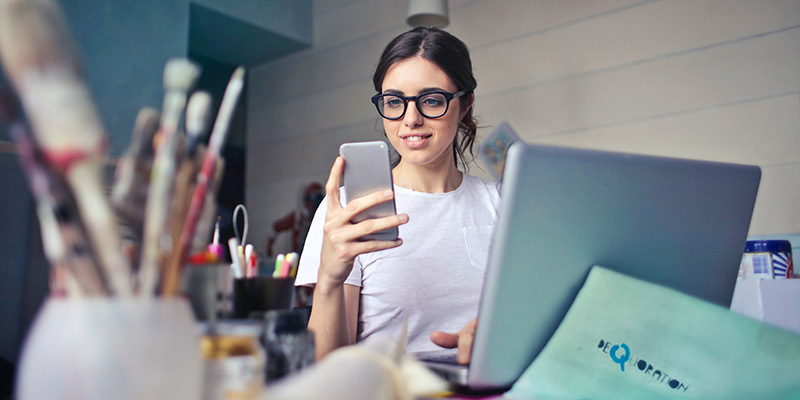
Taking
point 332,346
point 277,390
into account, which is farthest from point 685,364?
point 332,346

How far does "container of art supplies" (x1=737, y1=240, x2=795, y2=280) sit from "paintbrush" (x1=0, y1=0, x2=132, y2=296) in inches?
56.4

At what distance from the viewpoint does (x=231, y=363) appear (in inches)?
16.5

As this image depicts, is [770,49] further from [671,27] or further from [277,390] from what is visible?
[277,390]

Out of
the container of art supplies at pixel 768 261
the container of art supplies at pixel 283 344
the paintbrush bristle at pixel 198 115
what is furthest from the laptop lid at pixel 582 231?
the container of art supplies at pixel 768 261

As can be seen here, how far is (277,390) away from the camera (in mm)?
387

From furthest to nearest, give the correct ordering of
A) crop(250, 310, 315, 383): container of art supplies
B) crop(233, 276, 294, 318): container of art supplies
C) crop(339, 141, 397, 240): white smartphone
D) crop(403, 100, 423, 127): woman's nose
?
crop(403, 100, 423, 127): woman's nose, crop(339, 141, 397, 240): white smartphone, crop(233, 276, 294, 318): container of art supplies, crop(250, 310, 315, 383): container of art supplies

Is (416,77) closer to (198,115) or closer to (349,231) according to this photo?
(349,231)

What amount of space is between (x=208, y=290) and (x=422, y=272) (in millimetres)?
864

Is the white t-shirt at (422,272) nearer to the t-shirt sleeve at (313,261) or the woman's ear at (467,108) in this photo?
the t-shirt sleeve at (313,261)

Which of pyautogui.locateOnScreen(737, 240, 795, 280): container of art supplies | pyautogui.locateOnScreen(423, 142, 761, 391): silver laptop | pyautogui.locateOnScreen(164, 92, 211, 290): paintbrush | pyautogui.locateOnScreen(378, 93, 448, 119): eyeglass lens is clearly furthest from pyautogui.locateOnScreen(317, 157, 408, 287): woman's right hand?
pyautogui.locateOnScreen(737, 240, 795, 280): container of art supplies

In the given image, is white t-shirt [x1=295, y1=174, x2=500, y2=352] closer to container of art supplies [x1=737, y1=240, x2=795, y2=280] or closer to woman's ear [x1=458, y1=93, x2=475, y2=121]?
woman's ear [x1=458, y1=93, x2=475, y2=121]

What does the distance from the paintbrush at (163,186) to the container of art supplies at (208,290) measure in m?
0.11

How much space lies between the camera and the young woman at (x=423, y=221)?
1311 mm

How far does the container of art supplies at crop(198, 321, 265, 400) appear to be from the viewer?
1.36 ft
